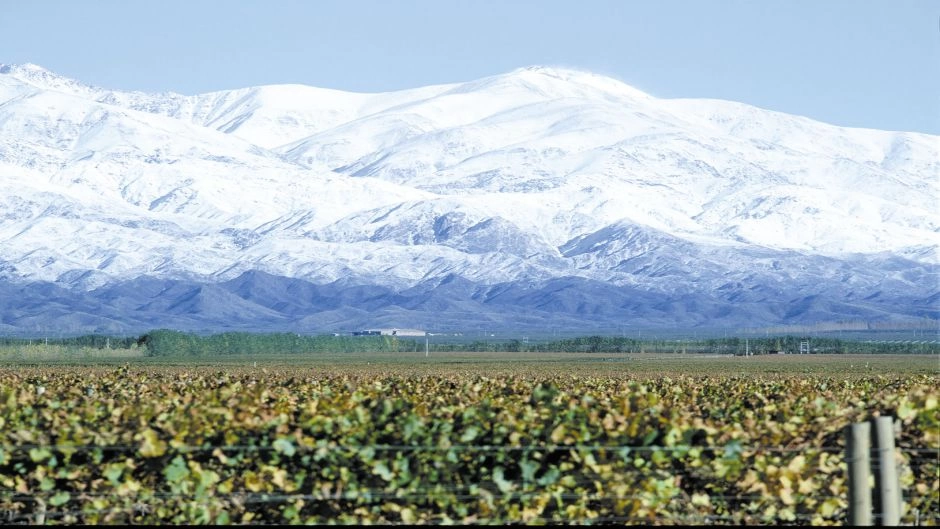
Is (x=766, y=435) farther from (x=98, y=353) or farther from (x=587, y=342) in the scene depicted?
(x=587, y=342)

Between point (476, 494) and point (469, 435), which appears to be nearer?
point (476, 494)

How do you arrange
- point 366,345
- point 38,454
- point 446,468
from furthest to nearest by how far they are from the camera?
point 366,345, point 38,454, point 446,468

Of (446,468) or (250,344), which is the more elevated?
(250,344)

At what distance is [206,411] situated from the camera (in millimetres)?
14891

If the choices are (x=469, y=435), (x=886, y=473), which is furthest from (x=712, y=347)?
(x=886, y=473)

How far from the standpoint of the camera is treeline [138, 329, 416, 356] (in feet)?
472

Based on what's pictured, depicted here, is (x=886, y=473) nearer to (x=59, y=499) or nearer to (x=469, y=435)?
(x=469, y=435)

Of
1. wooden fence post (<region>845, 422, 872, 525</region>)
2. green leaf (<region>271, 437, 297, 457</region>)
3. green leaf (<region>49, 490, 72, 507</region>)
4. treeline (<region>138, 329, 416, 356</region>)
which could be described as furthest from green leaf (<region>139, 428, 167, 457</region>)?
treeline (<region>138, 329, 416, 356</region>)

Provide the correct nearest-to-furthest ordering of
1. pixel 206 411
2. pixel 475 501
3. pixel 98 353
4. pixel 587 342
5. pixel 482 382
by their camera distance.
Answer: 1. pixel 475 501
2. pixel 206 411
3. pixel 482 382
4. pixel 98 353
5. pixel 587 342

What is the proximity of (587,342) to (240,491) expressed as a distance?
155870mm

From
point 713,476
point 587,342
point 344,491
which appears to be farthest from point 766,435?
point 587,342

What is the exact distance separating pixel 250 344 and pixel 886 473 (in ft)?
490

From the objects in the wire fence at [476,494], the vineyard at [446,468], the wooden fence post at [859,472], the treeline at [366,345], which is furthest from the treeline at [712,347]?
the wooden fence post at [859,472]

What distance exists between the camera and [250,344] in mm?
159000
